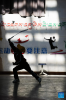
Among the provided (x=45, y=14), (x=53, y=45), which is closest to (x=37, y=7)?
(x=45, y=14)

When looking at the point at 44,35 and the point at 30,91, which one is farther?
the point at 44,35

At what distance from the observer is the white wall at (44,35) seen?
1029 cm

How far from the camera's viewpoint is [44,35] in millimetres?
10336

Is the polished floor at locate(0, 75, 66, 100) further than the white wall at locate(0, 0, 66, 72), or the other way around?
the white wall at locate(0, 0, 66, 72)

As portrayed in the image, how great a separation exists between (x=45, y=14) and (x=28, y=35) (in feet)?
6.08

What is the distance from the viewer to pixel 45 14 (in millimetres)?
10352

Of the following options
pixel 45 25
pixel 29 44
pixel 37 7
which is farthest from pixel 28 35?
pixel 37 7

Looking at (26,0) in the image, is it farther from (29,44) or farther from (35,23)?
(29,44)

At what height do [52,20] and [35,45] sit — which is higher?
[52,20]

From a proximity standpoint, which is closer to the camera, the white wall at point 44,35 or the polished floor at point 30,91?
the polished floor at point 30,91

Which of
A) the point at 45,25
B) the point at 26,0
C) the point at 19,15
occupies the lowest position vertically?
the point at 45,25

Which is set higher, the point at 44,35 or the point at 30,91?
the point at 44,35

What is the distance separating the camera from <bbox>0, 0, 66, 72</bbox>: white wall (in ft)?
33.8

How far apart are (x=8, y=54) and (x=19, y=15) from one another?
281cm
